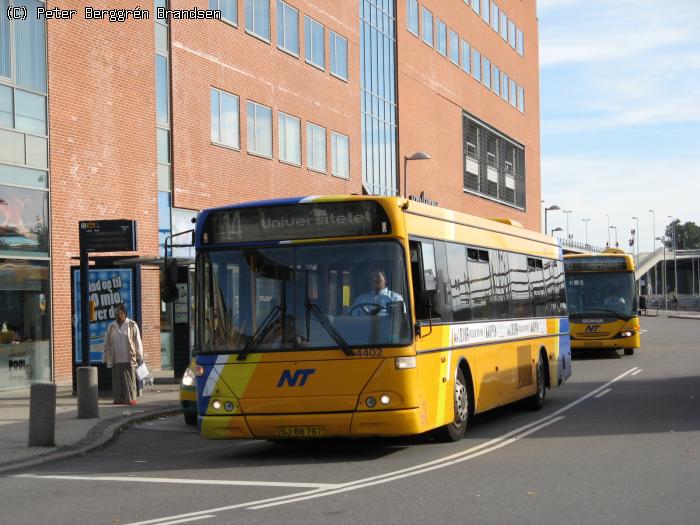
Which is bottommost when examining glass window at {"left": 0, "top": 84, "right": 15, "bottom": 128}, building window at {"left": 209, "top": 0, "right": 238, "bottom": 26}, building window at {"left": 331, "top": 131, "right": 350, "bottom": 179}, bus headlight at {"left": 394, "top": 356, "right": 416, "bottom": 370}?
bus headlight at {"left": 394, "top": 356, "right": 416, "bottom": 370}

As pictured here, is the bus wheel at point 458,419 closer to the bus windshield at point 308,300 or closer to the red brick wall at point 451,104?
the bus windshield at point 308,300

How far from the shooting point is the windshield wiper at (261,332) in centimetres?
1188

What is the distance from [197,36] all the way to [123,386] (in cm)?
1441

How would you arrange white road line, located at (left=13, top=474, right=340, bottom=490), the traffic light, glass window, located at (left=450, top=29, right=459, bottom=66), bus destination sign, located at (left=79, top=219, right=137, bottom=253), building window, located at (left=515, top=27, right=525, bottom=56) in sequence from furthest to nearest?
building window, located at (left=515, top=27, right=525, bottom=56) < glass window, located at (left=450, top=29, right=459, bottom=66) < bus destination sign, located at (left=79, top=219, right=137, bottom=253) < the traffic light < white road line, located at (left=13, top=474, right=340, bottom=490)

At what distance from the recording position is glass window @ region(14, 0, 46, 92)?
2420 cm

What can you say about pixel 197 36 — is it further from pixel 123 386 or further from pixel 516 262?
pixel 516 262

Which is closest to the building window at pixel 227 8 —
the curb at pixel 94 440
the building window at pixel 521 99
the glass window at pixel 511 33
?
the curb at pixel 94 440

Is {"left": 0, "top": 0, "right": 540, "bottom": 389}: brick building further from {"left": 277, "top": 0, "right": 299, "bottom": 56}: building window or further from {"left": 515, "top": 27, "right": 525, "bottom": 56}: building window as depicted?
{"left": 515, "top": 27, "right": 525, "bottom": 56}: building window

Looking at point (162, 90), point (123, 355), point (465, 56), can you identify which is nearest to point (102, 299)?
point (123, 355)

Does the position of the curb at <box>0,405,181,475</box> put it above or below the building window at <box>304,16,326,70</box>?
below

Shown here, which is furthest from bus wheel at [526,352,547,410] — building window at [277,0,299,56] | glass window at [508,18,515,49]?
glass window at [508,18,515,49]

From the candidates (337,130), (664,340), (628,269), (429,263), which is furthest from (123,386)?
(664,340)

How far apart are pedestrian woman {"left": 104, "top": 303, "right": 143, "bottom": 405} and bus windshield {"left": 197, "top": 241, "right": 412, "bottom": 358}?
7.82m

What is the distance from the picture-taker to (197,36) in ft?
104
